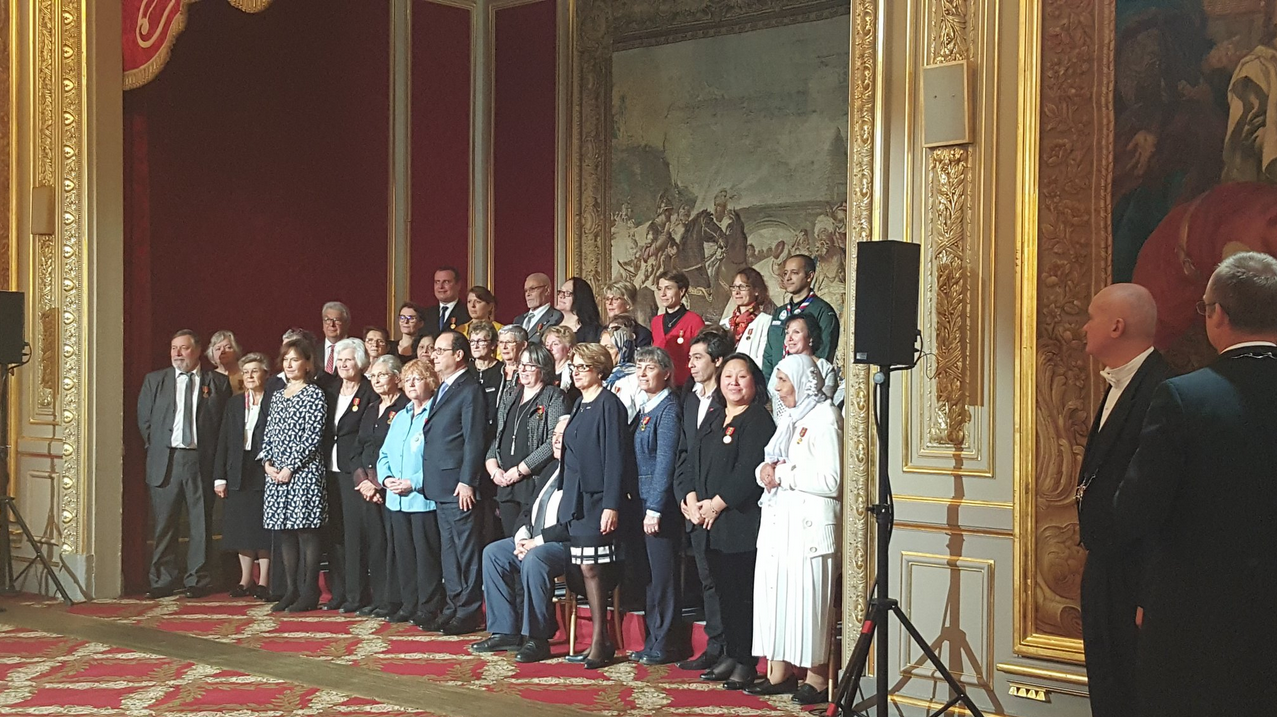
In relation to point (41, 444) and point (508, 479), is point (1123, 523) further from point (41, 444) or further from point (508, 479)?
point (41, 444)

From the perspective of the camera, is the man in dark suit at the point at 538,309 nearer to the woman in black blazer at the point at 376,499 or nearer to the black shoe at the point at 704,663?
the woman in black blazer at the point at 376,499

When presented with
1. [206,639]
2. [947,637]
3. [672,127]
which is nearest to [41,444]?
[206,639]

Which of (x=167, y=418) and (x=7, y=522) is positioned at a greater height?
(x=167, y=418)

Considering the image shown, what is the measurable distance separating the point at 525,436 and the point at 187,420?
102 inches

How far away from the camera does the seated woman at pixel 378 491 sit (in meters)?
8.01

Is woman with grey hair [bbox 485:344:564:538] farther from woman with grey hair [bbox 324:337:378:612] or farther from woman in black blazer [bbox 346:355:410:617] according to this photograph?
woman with grey hair [bbox 324:337:378:612]

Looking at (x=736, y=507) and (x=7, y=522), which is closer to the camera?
(x=736, y=507)

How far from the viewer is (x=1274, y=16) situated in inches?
194

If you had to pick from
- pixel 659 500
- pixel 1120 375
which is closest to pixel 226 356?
pixel 659 500

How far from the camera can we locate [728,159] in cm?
1067

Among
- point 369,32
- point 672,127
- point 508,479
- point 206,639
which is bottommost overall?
point 206,639

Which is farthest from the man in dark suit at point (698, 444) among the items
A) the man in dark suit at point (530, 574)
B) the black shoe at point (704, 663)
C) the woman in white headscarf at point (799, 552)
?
the man in dark suit at point (530, 574)

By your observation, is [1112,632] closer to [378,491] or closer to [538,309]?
[378,491]

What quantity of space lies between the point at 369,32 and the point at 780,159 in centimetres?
350
